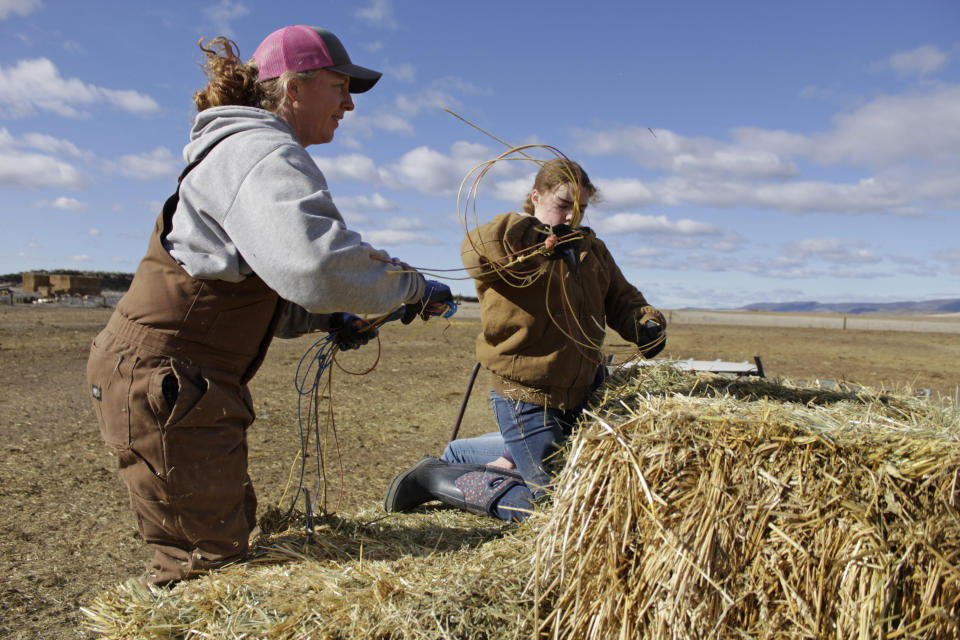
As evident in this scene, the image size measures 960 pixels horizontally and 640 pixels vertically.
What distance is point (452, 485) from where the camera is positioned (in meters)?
3.59

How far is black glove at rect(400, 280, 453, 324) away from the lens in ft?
8.99

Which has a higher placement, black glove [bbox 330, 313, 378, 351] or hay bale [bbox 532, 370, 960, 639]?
black glove [bbox 330, 313, 378, 351]

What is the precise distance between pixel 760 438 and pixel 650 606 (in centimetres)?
62

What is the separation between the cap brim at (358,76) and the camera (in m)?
2.62

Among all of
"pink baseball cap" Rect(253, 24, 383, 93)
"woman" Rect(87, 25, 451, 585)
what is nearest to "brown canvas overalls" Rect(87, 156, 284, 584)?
"woman" Rect(87, 25, 451, 585)

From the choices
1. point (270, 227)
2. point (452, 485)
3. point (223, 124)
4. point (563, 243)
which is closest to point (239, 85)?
point (223, 124)

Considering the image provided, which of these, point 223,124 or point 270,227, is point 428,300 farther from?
point 223,124

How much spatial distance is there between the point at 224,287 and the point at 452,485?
1682mm

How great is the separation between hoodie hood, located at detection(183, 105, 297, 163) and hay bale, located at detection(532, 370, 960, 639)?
61.0 inches

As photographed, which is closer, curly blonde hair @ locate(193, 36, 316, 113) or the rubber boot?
curly blonde hair @ locate(193, 36, 316, 113)

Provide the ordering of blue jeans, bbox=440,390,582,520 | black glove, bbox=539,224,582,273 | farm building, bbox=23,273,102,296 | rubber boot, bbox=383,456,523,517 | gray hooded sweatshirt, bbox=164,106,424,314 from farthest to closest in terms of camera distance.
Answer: farm building, bbox=23,273,102,296, rubber boot, bbox=383,456,523,517, blue jeans, bbox=440,390,582,520, black glove, bbox=539,224,582,273, gray hooded sweatshirt, bbox=164,106,424,314

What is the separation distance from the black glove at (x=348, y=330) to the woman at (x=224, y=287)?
1.47 ft

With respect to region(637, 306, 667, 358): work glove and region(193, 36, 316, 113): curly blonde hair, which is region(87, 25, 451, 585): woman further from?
region(637, 306, 667, 358): work glove

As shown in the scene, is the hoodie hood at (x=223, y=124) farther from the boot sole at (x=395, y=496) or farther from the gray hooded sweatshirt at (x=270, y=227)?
the boot sole at (x=395, y=496)
